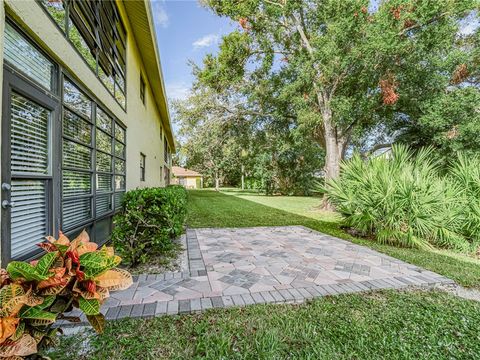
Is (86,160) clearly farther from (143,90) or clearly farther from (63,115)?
(143,90)

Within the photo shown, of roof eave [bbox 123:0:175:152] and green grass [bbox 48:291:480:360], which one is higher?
roof eave [bbox 123:0:175:152]

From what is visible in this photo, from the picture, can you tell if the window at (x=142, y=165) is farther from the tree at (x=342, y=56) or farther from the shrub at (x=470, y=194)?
the shrub at (x=470, y=194)

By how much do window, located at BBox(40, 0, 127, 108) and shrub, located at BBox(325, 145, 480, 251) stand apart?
604cm

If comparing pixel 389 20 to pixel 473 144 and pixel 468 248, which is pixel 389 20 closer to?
pixel 473 144

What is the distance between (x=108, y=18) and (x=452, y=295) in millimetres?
7036

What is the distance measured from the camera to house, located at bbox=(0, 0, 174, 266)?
2203mm

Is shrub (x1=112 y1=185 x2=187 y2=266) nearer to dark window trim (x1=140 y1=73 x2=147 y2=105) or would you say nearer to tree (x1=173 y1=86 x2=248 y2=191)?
dark window trim (x1=140 y1=73 x2=147 y2=105)

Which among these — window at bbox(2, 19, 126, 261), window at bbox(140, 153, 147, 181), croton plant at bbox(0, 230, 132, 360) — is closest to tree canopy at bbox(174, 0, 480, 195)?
window at bbox(140, 153, 147, 181)

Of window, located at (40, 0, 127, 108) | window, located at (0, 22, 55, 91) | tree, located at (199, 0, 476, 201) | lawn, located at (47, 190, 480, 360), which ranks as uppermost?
tree, located at (199, 0, 476, 201)

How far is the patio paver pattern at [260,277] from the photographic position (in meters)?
2.74

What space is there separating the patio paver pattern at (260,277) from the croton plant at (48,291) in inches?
49.4

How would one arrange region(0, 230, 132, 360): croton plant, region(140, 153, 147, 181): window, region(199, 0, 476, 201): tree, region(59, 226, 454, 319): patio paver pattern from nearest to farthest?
region(0, 230, 132, 360): croton plant, region(59, 226, 454, 319): patio paver pattern, region(140, 153, 147, 181): window, region(199, 0, 476, 201): tree

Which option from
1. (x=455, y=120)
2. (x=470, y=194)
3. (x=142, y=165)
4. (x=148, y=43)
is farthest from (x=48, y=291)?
(x=455, y=120)

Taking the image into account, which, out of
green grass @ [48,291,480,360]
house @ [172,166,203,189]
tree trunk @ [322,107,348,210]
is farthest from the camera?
house @ [172,166,203,189]
